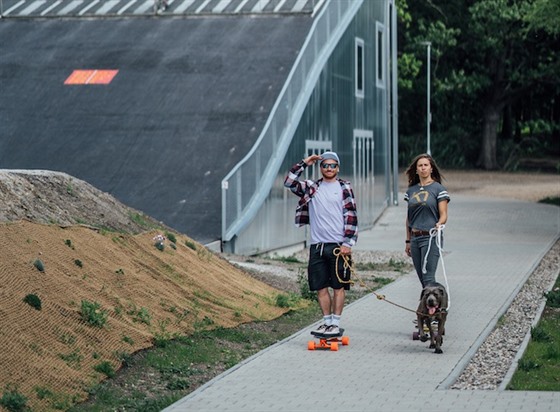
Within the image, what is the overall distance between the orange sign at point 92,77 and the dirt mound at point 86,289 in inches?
600

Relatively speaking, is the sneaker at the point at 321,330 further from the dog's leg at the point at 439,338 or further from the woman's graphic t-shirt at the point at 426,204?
the woman's graphic t-shirt at the point at 426,204

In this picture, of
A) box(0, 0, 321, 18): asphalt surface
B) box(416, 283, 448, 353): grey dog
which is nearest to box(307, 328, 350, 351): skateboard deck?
box(416, 283, 448, 353): grey dog

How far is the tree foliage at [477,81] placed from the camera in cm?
6575

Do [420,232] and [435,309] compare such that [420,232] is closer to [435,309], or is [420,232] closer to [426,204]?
[426,204]

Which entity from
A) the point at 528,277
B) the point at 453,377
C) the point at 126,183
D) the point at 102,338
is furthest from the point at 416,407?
the point at 126,183

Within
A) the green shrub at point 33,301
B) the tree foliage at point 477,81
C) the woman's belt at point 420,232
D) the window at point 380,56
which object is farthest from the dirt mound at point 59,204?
the tree foliage at point 477,81

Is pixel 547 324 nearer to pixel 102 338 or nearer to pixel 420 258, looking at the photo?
pixel 420 258

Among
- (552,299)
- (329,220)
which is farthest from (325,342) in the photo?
(552,299)

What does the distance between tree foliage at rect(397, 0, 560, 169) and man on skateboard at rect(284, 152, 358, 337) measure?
1932 inches

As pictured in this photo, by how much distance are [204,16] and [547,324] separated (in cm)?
2211

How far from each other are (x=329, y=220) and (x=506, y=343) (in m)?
2.40

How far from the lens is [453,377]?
11531 millimetres

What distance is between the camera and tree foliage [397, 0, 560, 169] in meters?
65.8

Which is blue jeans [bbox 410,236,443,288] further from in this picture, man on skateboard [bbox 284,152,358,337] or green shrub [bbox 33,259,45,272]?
green shrub [bbox 33,259,45,272]
